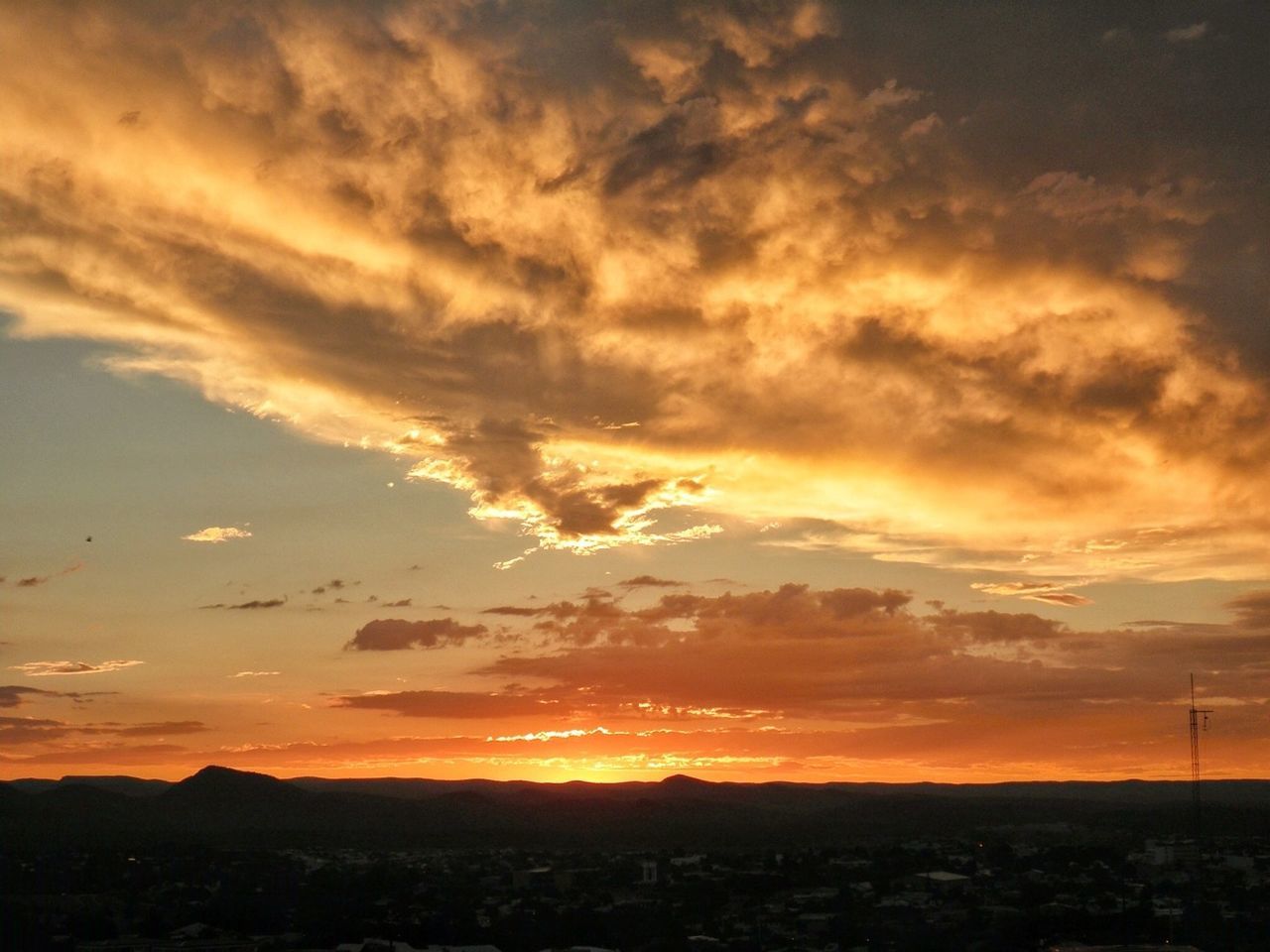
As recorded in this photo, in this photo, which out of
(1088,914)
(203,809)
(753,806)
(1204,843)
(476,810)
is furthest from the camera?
(753,806)

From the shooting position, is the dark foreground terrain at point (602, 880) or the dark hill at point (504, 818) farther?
the dark hill at point (504, 818)

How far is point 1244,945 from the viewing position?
45.6 metres

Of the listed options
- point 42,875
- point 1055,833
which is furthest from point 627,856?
point 42,875

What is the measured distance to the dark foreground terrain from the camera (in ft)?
164

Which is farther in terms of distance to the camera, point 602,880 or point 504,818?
point 504,818

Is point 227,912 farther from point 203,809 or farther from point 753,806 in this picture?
point 753,806

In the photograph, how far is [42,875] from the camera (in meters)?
68.2

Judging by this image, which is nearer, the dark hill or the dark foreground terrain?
the dark foreground terrain

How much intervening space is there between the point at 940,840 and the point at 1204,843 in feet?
70.6

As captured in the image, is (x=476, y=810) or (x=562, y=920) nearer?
(x=562, y=920)

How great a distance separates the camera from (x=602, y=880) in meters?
74.7

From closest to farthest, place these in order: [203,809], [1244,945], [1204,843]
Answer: [1244,945] → [1204,843] → [203,809]

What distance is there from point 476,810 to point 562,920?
11014 cm

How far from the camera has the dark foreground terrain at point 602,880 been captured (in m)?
50.0
